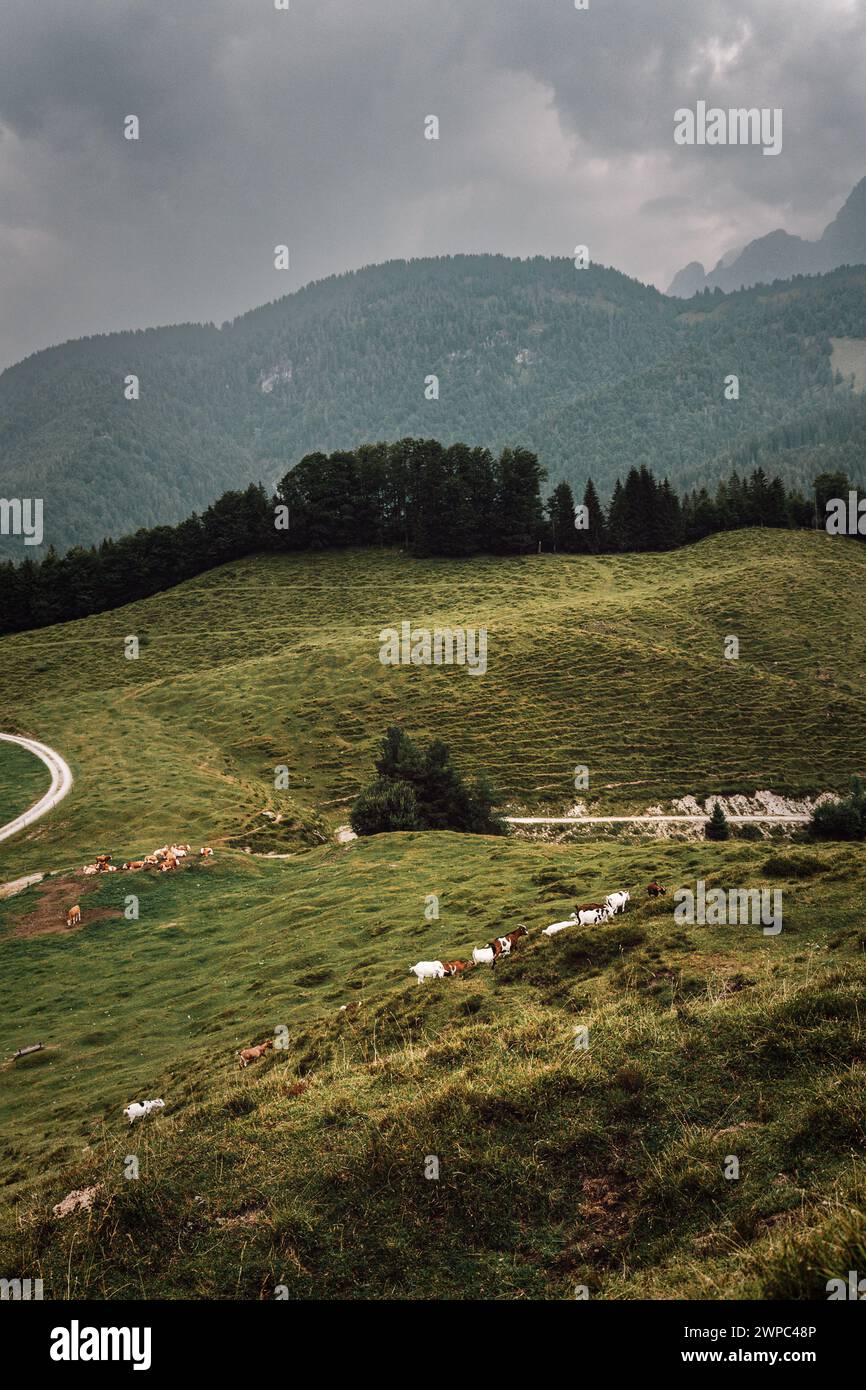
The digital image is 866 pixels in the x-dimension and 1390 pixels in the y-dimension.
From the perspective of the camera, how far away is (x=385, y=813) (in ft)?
128

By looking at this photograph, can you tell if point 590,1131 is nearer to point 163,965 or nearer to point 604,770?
point 163,965

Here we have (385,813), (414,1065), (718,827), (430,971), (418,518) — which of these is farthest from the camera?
(418,518)

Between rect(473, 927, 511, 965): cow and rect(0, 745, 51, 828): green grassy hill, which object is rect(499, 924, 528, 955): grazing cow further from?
rect(0, 745, 51, 828): green grassy hill

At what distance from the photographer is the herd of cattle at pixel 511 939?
1712 centimetres

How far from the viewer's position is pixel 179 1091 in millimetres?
14227

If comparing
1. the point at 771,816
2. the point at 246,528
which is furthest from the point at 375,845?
the point at 246,528

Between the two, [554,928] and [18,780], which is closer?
[554,928]

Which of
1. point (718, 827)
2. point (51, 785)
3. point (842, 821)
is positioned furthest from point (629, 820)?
point (51, 785)

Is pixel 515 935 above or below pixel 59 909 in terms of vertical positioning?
above

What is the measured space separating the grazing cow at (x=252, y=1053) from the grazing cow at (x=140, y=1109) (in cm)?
163

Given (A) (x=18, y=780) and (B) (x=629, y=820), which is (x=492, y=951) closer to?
(B) (x=629, y=820)

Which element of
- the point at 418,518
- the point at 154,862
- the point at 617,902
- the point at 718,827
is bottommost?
the point at 718,827

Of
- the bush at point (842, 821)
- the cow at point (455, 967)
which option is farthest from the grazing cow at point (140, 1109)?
the bush at point (842, 821)

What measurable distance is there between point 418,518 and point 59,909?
99419mm
